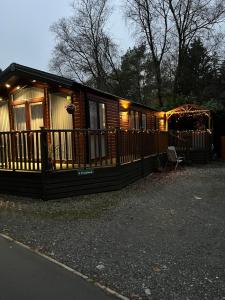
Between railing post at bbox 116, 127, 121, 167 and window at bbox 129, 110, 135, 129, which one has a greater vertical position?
window at bbox 129, 110, 135, 129

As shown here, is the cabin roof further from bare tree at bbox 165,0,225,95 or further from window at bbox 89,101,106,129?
bare tree at bbox 165,0,225,95

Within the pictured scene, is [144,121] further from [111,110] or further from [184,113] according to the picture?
[111,110]

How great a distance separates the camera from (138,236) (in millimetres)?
5164

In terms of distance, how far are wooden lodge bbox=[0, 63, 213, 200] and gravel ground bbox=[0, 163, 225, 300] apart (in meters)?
0.45

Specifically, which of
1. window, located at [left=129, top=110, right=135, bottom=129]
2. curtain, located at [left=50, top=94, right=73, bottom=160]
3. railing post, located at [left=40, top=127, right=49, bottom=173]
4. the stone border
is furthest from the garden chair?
the stone border

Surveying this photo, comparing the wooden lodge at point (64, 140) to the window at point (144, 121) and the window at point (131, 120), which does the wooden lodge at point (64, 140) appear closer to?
the window at point (131, 120)

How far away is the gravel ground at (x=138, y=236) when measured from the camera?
3.66 m

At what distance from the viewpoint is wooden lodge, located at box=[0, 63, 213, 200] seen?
26.2ft

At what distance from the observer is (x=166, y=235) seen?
17.0ft

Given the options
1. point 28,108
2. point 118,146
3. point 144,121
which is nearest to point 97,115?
point 28,108

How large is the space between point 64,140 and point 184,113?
10.5 metres

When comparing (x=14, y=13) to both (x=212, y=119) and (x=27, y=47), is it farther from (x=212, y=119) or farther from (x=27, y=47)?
(x=212, y=119)

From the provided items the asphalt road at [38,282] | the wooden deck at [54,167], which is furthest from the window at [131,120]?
the asphalt road at [38,282]

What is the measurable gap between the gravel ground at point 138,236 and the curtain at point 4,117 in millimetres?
4513
